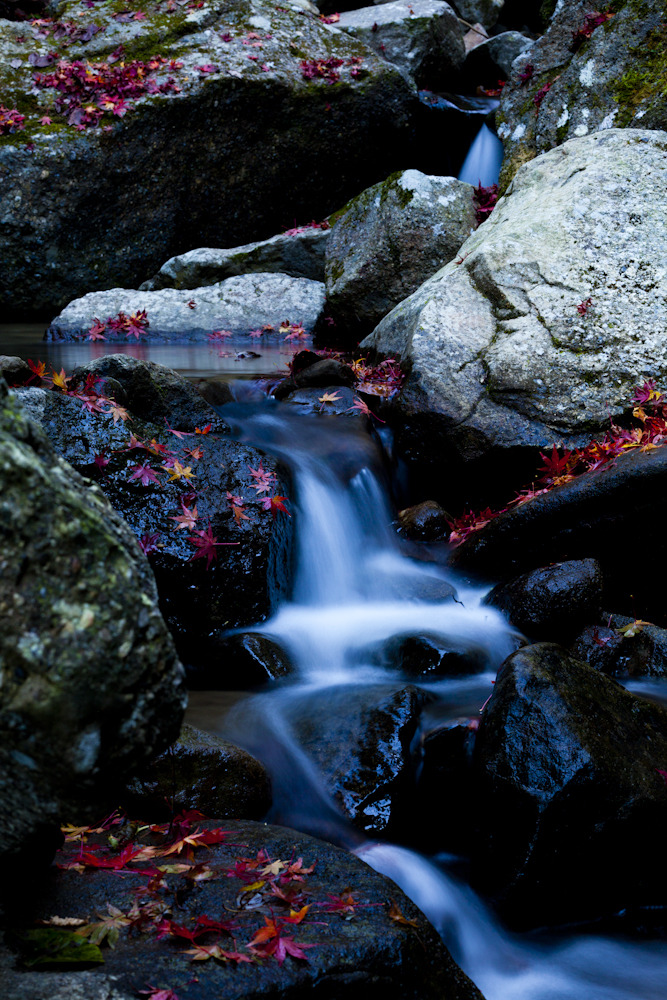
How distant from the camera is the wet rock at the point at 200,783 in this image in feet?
9.39

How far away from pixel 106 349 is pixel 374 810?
708 centimetres

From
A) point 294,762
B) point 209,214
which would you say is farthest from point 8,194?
point 294,762

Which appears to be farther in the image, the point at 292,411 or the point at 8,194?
the point at 8,194

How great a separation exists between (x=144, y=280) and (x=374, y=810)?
9714mm

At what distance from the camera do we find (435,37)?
12.6 metres

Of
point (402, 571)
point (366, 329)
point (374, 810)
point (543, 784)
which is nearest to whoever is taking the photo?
point (543, 784)

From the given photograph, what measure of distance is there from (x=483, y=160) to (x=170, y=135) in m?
4.84

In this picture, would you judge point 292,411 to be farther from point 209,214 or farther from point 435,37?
point 435,37

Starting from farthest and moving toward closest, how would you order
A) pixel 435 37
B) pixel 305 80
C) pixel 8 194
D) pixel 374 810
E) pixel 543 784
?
pixel 435 37, pixel 305 80, pixel 8 194, pixel 374 810, pixel 543 784

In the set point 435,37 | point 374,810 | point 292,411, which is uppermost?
point 435,37

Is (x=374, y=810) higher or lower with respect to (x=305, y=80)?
lower

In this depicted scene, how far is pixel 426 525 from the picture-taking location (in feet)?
17.9

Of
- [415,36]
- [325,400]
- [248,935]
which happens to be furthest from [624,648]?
[415,36]

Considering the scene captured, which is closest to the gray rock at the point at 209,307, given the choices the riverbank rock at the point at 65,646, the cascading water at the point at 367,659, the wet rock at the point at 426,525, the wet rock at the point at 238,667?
the cascading water at the point at 367,659
